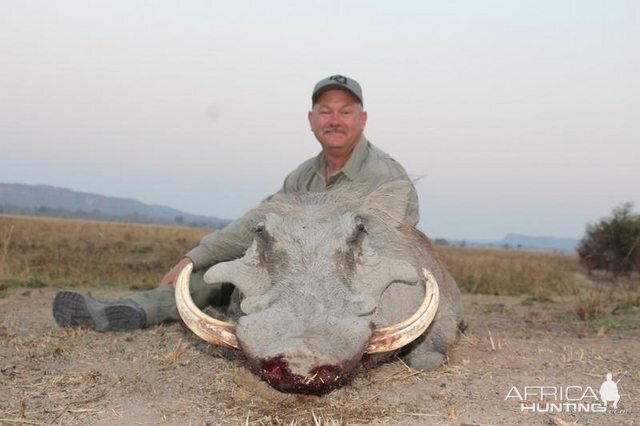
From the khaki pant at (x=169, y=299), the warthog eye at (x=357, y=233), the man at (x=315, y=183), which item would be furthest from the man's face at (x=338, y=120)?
the warthog eye at (x=357, y=233)

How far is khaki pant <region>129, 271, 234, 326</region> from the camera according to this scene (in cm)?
541

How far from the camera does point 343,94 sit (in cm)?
522

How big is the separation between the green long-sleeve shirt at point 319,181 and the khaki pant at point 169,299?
0.34 metres

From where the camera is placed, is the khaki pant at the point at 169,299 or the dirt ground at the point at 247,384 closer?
the dirt ground at the point at 247,384

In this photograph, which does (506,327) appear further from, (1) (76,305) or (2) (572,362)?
(1) (76,305)

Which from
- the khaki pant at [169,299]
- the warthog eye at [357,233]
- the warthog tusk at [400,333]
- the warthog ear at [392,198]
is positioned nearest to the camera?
the warthog tusk at [400,333]

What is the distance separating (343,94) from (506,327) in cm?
300

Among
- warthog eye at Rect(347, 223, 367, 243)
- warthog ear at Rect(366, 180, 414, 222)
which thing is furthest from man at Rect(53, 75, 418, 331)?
warthog eye at Rect(347, 223, 367, 243)

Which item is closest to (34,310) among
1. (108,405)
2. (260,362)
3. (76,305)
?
(76,305)

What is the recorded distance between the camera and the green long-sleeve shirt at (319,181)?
4.90m

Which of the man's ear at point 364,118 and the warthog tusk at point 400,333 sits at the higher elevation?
the man's ear at point 364,118

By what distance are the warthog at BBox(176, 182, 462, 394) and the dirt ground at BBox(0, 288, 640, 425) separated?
23cm

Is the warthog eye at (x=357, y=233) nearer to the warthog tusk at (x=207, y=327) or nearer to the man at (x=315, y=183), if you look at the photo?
the warthog tusk at (x=207, y=327)

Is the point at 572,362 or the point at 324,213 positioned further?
the point at 572,362
